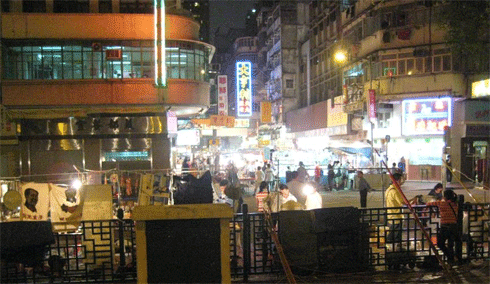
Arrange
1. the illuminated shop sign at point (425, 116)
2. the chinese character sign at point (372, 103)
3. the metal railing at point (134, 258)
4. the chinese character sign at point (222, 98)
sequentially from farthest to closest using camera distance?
the chinese character sign at point (222, 98) < the chinese character sign at point (372, 103) < the illuminated shop sign at point (425, 116) < the metal railing at point (134, 258)

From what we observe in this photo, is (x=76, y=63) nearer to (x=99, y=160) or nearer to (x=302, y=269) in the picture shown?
(x=99, y=160)

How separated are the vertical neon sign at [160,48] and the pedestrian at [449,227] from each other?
14071 mm

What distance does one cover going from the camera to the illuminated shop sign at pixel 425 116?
91.7 ft

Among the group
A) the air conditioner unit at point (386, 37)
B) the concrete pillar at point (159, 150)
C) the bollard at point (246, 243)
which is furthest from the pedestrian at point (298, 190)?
the air conditioner unit at point (386, 37)

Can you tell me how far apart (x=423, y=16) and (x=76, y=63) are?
823 inches

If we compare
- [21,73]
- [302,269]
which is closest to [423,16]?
[21,73]

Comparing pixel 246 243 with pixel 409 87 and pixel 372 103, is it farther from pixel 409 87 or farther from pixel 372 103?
pixel 409 87

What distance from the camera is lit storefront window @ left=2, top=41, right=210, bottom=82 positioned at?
20.8m

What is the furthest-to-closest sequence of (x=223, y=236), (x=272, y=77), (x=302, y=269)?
1. (x=272, y=77)
2. (x=302, y=269)
3. (x=223, y=236)

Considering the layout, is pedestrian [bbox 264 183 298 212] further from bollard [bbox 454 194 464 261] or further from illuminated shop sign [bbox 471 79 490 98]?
illuminated shop sign [bbox 471 79 490 98]

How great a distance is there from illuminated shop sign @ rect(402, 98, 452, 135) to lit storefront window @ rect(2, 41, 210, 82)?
1563 centimetres

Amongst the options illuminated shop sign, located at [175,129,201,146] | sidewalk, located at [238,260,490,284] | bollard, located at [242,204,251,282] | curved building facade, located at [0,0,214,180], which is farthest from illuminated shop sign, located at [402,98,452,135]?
bollard, located at [242,204,251,282]

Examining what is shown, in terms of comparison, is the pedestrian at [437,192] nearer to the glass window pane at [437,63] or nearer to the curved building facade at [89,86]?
the curved building facade at [89,86]

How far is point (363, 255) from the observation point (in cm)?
841
